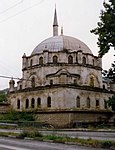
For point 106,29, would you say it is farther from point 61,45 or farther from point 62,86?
point 61,45

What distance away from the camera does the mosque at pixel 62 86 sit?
4844 centimetres

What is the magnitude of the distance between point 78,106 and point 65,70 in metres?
6.82

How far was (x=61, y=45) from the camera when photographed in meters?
57.0

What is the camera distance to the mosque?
48.4 meters

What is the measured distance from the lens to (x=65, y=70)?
5281 centimetres

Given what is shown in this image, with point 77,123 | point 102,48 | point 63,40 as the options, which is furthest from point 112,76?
point 63,40

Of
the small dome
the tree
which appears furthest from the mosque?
the tree

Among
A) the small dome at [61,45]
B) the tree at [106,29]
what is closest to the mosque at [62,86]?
the small dome at [61,45]

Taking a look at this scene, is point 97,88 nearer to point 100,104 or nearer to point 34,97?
point 100,104

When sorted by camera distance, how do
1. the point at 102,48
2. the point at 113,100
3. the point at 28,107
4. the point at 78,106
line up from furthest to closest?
the point at 28,107 → the point at 78,106 → the point at 113,100 → the point at 102,48

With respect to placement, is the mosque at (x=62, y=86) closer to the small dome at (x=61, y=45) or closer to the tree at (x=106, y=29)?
the small dome at (x=61, y=45)

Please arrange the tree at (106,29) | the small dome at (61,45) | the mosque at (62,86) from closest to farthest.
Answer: the tree at (106,29) < the mosque at (62,86) < the small dome at (61,45)

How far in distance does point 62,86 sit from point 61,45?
36.7 feet

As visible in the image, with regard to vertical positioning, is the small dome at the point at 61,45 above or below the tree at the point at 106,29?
above
